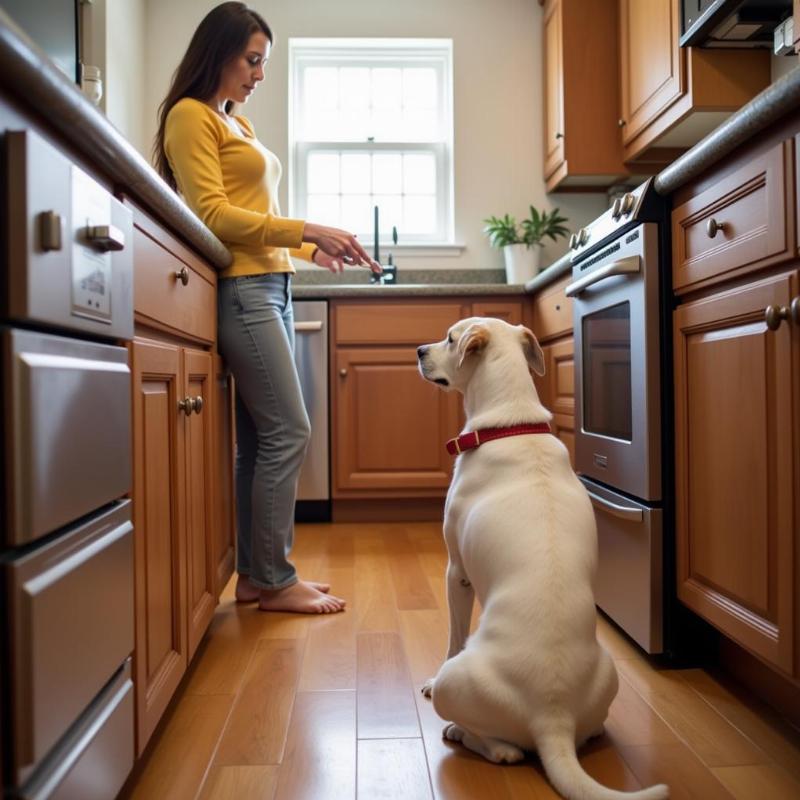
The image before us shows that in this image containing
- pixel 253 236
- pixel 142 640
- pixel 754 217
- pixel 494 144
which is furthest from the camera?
pixel 494 144

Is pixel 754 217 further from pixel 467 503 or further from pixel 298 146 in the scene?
pixel 298 146

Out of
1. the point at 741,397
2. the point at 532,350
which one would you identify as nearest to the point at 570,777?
the point at 741,397

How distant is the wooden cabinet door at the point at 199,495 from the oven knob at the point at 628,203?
1.03 meters

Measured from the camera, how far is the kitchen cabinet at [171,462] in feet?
3.65

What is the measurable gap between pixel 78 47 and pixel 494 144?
2.58 meters

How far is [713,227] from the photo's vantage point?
4.43 ft

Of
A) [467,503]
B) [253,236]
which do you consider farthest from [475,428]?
[253,236]

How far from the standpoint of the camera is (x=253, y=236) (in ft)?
6.00

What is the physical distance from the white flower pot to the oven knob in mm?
1896

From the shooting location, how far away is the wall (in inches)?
148

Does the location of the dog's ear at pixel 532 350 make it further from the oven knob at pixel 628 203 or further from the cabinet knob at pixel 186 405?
the cabinet knob at pixel 186 405

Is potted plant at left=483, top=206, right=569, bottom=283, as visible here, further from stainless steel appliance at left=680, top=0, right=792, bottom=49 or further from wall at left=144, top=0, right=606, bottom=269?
stainless steel appliance at left=680, top=0, right=792, bottom=49

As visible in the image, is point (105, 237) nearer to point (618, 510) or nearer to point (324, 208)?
point (618, 510)

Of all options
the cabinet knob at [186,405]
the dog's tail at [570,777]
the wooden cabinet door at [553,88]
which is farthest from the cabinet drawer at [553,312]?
the dog's tail at [570,777]
